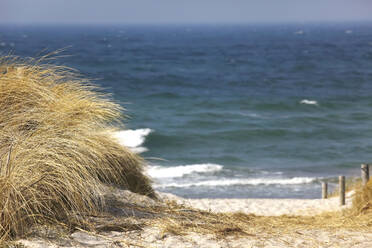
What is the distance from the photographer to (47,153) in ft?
16.8

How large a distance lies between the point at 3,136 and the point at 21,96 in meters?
1.01

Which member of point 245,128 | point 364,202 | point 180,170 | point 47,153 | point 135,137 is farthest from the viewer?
point 245,128

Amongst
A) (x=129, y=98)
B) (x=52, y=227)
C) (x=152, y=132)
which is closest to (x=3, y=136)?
(x=52, y=227)

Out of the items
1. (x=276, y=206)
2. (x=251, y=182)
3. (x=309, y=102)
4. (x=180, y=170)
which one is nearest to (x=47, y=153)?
(x=276, y=206)

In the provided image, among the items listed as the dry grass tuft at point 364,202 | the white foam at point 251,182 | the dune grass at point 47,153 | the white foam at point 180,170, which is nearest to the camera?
the dune grass at point 47,153

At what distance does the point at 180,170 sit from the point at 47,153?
1481cm

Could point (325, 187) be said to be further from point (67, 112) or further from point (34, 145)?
point (34, 145)

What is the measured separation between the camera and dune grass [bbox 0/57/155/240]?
15.4 feet

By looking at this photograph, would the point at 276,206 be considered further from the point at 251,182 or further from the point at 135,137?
the point at 135,137

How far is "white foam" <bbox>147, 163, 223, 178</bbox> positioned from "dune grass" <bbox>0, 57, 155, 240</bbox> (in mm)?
11098

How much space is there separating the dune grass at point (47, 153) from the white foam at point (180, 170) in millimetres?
11098

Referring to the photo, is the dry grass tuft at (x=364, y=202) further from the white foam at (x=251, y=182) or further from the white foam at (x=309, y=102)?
the white foam at (x=309, y=102)

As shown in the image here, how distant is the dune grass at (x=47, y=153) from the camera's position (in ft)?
15.4

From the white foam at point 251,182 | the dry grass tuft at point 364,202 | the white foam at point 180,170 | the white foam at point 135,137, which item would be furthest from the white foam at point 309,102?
the dry grass tuft at point 364,202
